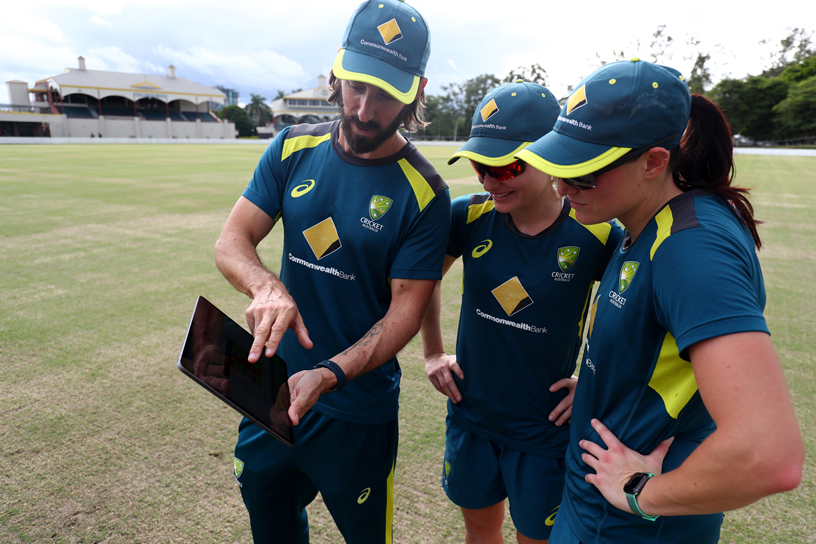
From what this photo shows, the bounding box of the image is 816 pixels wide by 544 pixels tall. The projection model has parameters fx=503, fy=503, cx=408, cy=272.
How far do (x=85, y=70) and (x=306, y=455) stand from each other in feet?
295

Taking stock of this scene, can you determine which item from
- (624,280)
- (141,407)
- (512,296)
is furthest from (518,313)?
(141,407)

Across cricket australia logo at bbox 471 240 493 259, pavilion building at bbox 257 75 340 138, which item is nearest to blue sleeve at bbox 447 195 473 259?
cricket australia logo at bbox 471 240 493 259

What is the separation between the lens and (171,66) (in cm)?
7944

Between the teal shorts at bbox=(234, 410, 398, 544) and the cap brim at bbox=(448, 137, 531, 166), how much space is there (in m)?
1.27

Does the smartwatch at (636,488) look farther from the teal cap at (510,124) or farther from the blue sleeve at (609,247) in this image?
the teal cap at (510,124)

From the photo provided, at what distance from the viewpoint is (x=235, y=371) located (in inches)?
68.5

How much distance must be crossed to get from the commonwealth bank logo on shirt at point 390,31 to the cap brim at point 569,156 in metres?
0.93

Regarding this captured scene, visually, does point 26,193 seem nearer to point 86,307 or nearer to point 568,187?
point 86,307

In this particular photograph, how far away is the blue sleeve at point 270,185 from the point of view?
2342mm

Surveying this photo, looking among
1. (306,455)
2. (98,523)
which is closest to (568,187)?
(306,455)

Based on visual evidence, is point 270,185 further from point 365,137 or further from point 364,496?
point 364,496

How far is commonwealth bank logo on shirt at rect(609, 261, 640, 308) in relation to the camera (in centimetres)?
147

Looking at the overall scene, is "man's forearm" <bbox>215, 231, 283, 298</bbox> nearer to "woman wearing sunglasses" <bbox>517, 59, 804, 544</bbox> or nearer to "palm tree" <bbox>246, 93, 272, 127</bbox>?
"woman wearing sunglasses" <bbox>517, 59, 804, 544</bbox>

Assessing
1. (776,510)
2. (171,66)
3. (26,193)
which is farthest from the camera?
(171,66)
